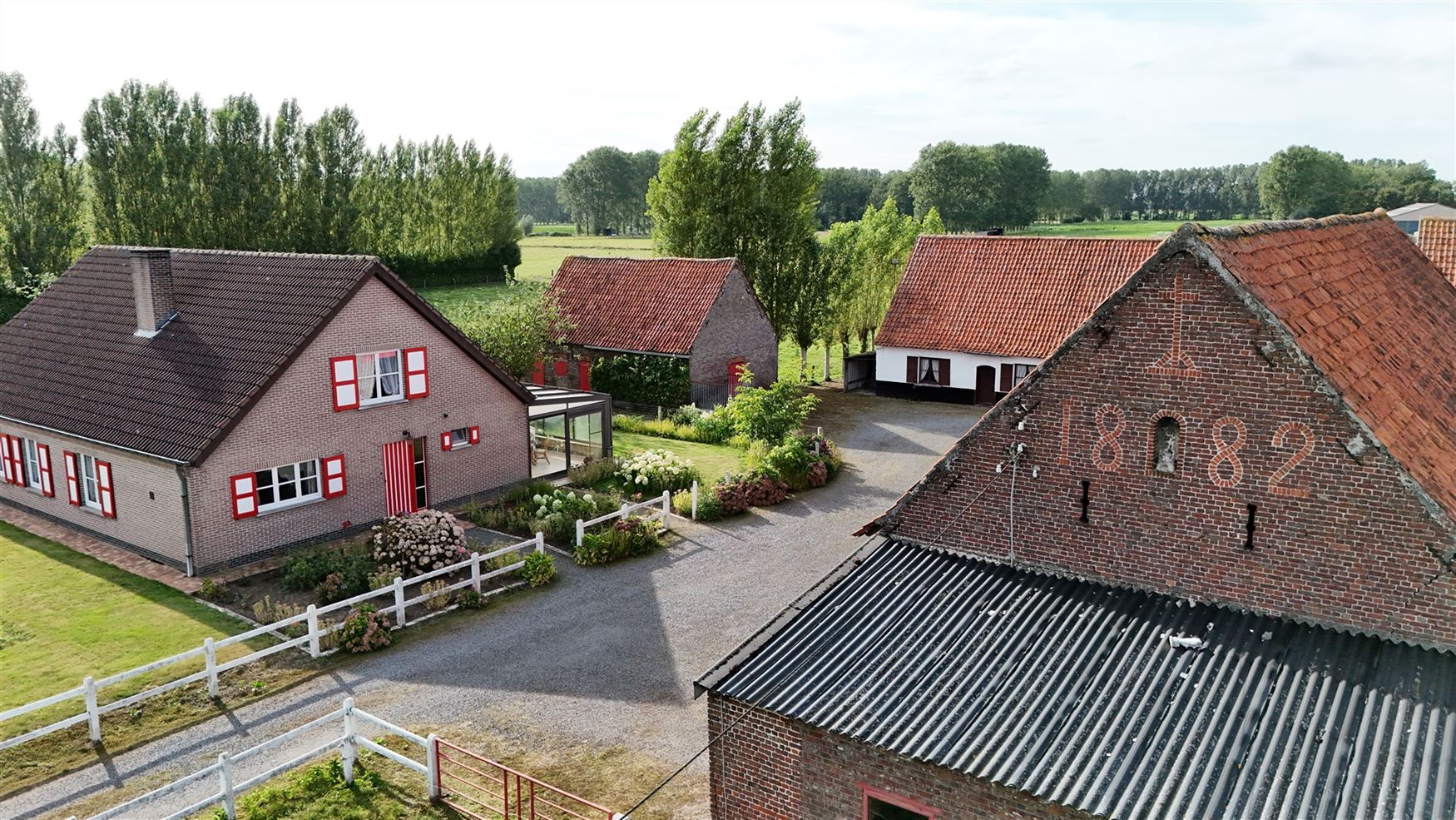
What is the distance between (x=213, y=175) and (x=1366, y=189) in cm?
10604

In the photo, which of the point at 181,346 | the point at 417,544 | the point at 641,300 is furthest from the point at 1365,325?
the point at 641,300

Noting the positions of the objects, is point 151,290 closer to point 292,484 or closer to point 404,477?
point 292,484

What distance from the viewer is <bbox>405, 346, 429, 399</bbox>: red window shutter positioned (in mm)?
23562

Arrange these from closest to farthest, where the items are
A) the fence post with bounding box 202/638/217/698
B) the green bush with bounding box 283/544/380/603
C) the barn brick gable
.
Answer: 1. the barn brick gable
2. the fence post with bounding box 202/638/217/698
3. the green bush with bounding box 283/544/380/603

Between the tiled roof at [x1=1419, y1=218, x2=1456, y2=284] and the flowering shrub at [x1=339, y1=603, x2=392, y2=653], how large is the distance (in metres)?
25.5

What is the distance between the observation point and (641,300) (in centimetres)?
3803

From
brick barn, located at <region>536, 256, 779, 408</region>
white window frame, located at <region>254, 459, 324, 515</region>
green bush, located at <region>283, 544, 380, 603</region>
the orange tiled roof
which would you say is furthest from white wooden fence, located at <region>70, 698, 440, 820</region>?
brick barn, located at <region>536, 256, 779, 408</region>

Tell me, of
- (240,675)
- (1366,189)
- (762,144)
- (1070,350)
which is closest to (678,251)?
(762,144)

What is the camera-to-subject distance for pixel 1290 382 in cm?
1030

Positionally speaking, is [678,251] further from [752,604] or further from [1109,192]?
[1109,192]

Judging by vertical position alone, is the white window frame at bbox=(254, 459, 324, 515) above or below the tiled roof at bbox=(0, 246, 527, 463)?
below

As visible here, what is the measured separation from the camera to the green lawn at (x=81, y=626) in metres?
15.8

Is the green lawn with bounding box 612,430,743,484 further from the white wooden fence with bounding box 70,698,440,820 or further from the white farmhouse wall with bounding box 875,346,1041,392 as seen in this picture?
the white wooden fence with bounding box 70,698,440,820

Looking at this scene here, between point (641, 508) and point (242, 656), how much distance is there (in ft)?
32.3
